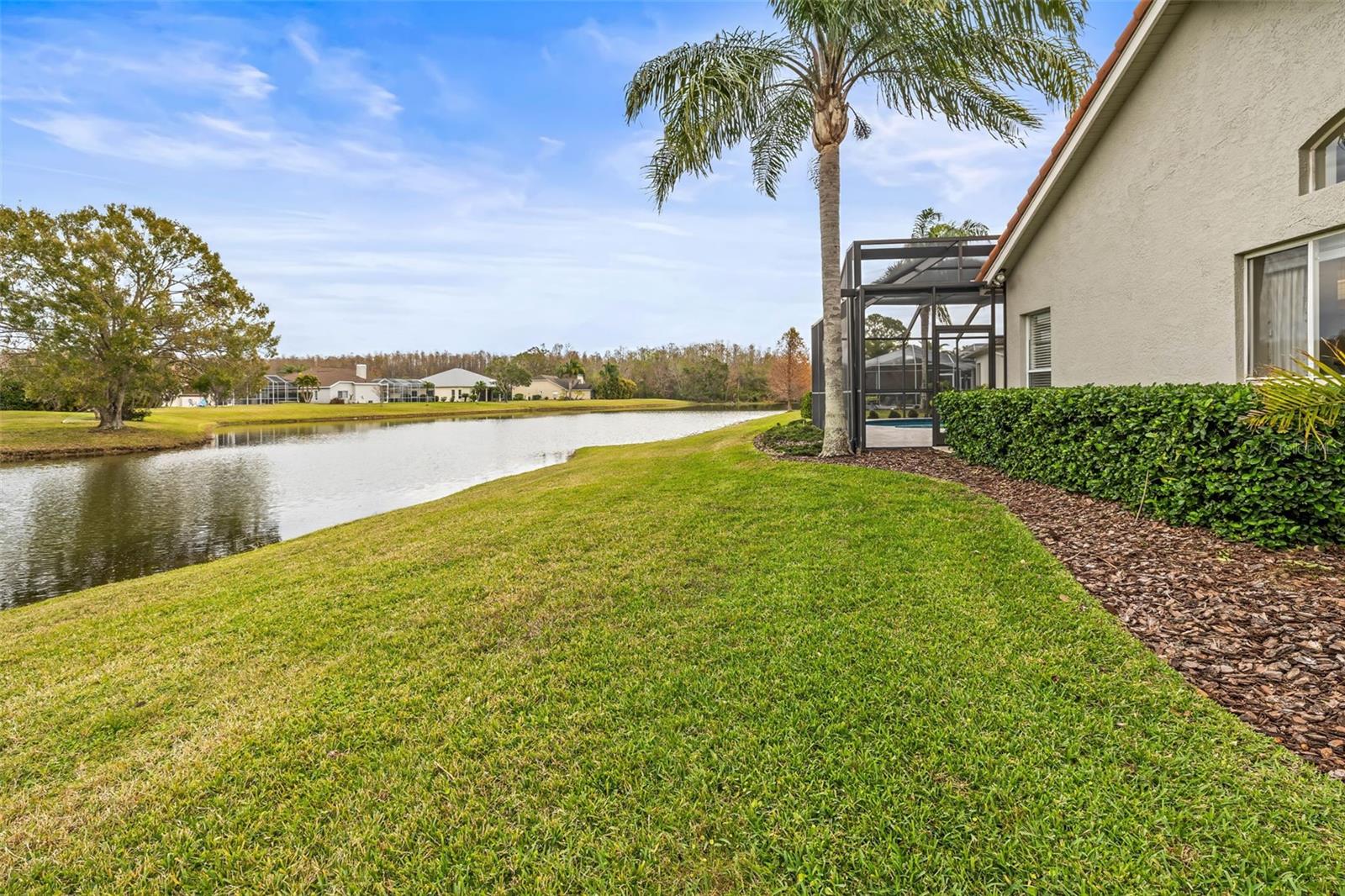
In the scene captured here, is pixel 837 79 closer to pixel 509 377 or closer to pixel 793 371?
pixel 793 371

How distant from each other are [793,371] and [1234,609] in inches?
1847

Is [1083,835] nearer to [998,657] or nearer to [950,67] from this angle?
[998,657]

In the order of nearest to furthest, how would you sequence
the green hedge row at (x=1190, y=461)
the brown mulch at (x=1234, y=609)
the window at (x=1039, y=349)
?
the brown mulch at (x=1234, y=609)
the green hedge row at (x=1190, y=461)
the window at (x=1039, y=349)

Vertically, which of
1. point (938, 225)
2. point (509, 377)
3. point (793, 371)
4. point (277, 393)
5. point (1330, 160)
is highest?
point (938, 225)

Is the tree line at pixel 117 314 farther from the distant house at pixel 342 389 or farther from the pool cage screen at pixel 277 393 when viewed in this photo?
the distant house at pixel 342 389

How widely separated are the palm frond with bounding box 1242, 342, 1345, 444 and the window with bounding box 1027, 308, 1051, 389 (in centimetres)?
559

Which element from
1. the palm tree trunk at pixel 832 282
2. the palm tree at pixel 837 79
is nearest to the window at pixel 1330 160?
the palm tree at pixel 837 79

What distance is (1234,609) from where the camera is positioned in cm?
354

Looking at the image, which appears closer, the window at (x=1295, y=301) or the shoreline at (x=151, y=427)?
the window at (x=1295, y=301)

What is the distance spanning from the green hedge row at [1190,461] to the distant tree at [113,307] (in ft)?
115

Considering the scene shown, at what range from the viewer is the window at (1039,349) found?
31.0 ft

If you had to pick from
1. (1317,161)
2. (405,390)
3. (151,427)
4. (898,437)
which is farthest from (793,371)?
(405,390)

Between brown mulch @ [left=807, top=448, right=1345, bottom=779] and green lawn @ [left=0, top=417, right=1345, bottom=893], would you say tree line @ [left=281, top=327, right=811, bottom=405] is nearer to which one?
brown mulch @ [left=807, top=448, right=1345, bottom=779]

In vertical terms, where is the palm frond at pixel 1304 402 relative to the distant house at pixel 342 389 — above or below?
below
